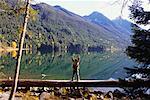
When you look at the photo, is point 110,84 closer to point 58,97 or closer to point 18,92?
point 58,97

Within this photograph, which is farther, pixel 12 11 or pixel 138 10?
pixel 12 11

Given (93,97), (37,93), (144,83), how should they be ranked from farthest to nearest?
(37,93)
(93,97)
(144,83)

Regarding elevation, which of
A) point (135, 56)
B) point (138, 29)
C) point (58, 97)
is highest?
point (138, 29)

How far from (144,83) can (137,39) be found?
141cm

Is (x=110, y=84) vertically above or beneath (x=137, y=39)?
beneath

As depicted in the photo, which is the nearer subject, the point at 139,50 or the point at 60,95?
the point at 139,50

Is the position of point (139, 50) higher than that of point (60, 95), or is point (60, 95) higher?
point (139, 50)

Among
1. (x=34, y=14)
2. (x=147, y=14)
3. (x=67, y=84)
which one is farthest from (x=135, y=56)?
(x=67, y=84)

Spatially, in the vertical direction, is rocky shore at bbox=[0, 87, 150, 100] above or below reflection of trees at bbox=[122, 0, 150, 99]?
A: below

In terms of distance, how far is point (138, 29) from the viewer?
11.6 metres

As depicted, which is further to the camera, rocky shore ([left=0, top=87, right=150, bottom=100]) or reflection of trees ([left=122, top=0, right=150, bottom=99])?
rocky shore ([left=0, top=87, right=150, bottom=100])

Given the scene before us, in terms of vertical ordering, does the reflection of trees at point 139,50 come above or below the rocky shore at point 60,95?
above

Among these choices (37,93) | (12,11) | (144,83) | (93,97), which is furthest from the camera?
(37,93)

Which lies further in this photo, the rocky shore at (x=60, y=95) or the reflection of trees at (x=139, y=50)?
the rocky shore at (x=60, y=95)
